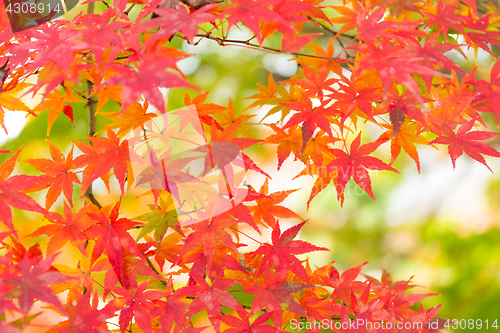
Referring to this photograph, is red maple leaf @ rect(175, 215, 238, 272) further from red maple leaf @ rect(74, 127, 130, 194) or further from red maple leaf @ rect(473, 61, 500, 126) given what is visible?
red maple leaf @ rect(473, 61, 500, 126)

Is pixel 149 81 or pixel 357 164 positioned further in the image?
pixel 357 164

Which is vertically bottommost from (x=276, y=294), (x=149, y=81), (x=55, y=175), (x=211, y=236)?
(x=276, y=294)

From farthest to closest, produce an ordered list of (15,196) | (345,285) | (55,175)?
(345,285)
(55,175)
(15,196)

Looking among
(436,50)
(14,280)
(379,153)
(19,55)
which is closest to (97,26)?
(19,55)

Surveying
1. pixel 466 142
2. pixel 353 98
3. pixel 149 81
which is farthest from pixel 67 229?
pixel 466 142

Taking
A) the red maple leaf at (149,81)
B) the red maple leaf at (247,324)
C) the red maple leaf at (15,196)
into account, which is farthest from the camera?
the red maple leaf at (247,324)

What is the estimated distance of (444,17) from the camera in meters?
0.69

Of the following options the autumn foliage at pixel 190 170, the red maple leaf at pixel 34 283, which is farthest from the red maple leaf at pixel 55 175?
the red maple leaf at pixel 34 283

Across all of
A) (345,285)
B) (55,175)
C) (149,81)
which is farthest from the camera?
(345,285)

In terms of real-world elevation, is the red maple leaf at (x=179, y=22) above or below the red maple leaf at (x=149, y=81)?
above

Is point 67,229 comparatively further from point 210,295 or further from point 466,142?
point 466,142

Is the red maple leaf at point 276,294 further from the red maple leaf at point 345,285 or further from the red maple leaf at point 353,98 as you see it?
the red maple leaf at point 353,98

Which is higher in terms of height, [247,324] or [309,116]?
[309,116]

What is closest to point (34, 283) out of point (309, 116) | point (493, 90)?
point (309, 116)
